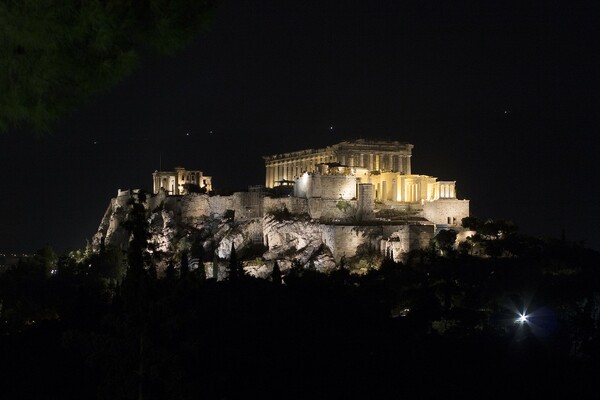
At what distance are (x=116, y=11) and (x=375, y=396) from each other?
15008mm

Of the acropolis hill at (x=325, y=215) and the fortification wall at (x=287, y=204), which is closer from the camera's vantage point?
the acropolis hill at (x=325, y=215)

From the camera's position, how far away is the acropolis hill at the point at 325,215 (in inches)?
1730

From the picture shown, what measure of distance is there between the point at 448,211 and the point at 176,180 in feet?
89.0

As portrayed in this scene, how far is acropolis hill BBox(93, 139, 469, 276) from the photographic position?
144 feet

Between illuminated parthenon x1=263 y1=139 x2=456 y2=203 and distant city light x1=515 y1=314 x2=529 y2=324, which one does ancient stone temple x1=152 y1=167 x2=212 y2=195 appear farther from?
distant city light x1=515 y1=314 x2=529 y2=324

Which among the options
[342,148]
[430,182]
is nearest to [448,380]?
[430,182]

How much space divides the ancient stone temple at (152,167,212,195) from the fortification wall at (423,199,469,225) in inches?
895

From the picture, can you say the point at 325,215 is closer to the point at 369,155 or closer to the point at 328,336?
the point at 369,155

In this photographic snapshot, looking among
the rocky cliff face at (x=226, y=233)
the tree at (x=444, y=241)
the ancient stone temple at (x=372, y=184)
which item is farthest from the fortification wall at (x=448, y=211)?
the rocky cliff face at (x=226, y=233)

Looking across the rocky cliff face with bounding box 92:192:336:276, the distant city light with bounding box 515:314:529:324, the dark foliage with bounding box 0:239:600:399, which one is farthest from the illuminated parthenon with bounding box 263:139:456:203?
the distant city light with bounding box 515:314:529:324

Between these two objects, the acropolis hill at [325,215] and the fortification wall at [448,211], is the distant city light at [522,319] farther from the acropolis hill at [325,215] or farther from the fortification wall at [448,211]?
the fortification wall at [448,211]

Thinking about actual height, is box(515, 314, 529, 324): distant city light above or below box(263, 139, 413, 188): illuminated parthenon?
below

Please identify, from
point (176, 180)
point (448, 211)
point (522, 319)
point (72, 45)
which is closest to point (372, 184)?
point (448, 211)

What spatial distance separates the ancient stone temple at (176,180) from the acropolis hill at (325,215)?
143 cm
